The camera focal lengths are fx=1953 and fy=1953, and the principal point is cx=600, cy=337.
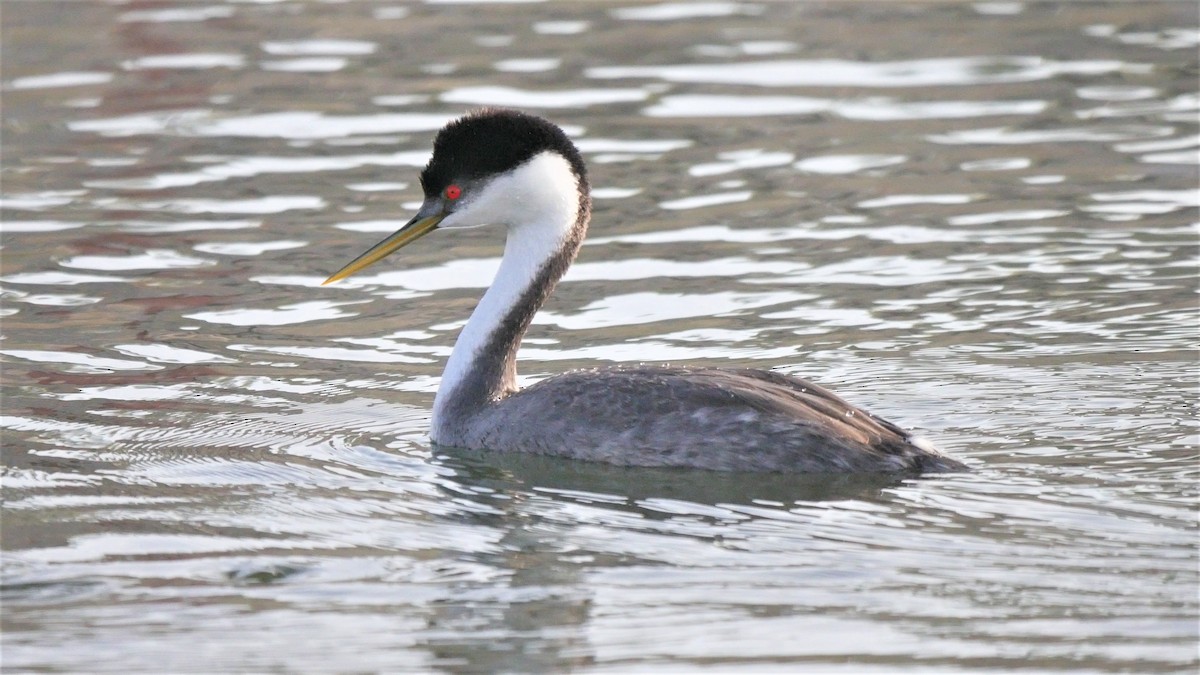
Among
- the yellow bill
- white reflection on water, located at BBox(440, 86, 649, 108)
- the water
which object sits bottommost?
the water

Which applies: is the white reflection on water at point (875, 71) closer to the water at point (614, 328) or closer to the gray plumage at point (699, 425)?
the water at point (614, 328)

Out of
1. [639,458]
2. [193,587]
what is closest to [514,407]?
[639,458]

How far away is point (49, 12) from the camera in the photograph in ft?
70.4

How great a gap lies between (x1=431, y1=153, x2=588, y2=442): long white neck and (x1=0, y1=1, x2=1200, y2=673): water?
43 cm

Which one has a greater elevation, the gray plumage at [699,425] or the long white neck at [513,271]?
the long white neck at [513,271]

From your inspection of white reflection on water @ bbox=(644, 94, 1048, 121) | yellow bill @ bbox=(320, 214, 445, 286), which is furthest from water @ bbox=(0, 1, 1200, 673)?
yellow bill @ bbox=(320, 214, 445, 286)

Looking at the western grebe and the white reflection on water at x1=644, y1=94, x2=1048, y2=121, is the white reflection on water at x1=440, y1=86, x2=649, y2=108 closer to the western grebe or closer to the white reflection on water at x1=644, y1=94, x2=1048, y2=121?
Result: the white reflection on water at x1=644, y1=94, x2=1048, y2=121

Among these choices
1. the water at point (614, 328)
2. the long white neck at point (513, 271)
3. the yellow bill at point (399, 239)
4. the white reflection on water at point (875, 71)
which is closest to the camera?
the water at point (614, 328)

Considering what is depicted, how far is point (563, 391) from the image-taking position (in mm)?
9133

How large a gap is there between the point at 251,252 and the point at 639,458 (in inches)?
210

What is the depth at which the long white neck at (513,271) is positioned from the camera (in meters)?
9.54

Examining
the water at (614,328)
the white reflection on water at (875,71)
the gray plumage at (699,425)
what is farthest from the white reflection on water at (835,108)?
the gray plumage at (699,425)

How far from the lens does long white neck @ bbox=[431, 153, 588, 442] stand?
9.54 meters

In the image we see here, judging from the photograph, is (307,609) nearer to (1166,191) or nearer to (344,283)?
(344,283)
